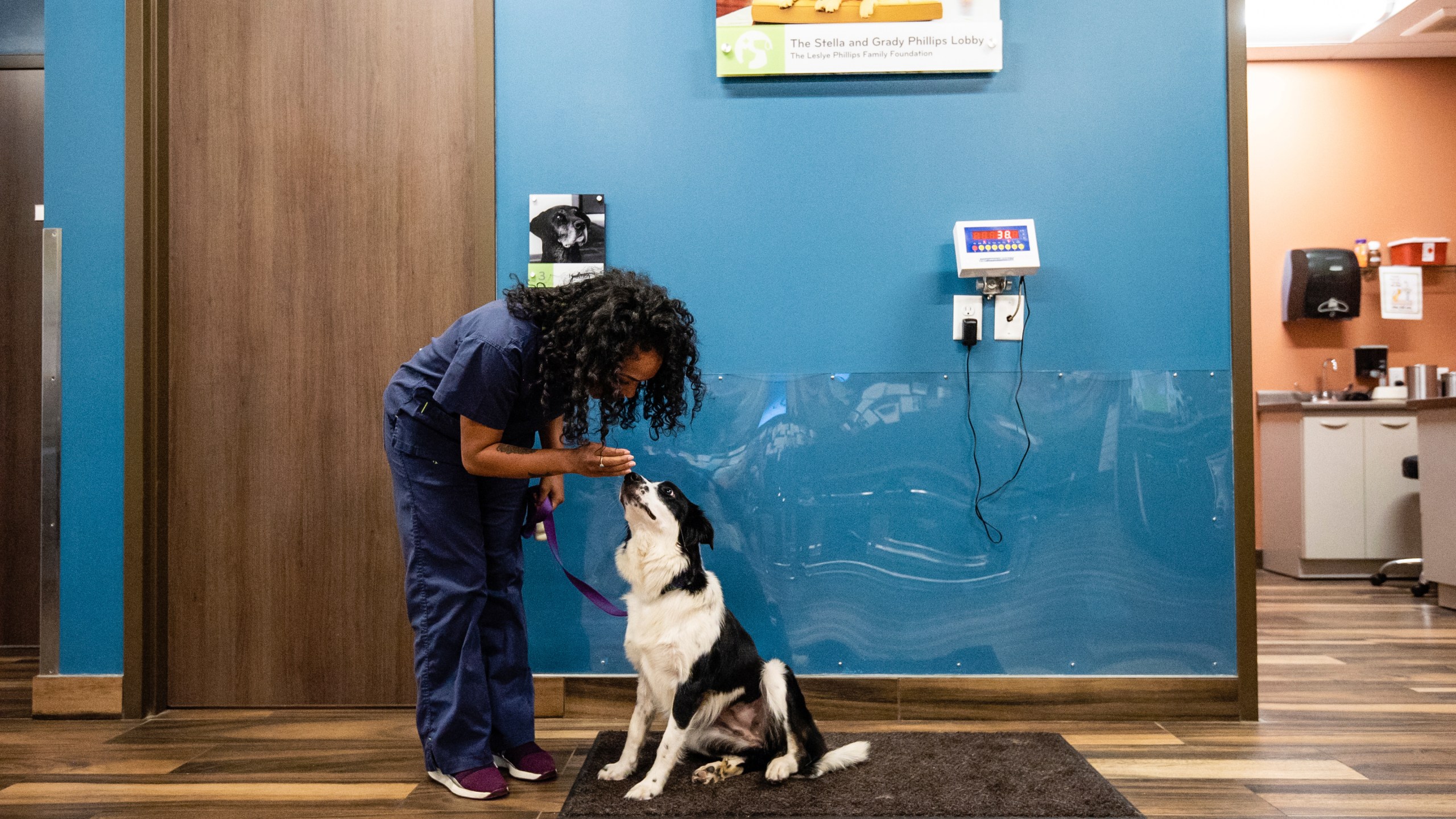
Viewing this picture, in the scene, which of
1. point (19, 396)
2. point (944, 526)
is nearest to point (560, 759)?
point (944, 526)

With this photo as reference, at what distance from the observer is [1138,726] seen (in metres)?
2.25

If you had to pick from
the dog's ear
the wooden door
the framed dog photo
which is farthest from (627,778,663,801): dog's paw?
the framed dog photo

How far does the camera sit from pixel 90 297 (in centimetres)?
237

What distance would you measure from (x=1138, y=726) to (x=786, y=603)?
3.35ft

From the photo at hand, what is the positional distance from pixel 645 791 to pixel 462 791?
413 millimetres

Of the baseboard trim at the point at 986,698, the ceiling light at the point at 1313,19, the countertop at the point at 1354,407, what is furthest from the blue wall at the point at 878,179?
the ceiling light at the point at 1313,19

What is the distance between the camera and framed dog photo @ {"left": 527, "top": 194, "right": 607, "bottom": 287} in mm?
2348

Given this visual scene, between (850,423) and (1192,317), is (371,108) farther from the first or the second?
(1192,317)

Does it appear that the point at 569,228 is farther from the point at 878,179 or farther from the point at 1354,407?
the point at 1354,407

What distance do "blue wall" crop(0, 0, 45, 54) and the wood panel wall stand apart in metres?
0.16

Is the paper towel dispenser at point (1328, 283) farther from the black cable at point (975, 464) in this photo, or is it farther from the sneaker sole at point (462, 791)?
the sneaker sole at point (462, 791)

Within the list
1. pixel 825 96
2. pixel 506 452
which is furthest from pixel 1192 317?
pixel 506 452

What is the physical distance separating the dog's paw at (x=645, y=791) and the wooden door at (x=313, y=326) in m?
1.01

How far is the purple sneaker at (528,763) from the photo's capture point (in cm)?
188
